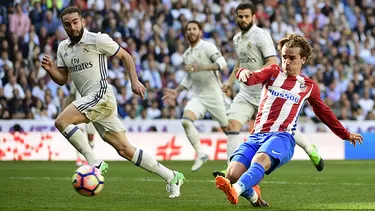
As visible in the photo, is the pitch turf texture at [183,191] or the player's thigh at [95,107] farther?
the player's thigh at [95,107]

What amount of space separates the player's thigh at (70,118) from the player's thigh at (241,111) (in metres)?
3.64

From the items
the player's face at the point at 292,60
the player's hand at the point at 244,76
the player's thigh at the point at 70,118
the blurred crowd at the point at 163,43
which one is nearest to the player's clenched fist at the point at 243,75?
the player's hand at the point at 244,76

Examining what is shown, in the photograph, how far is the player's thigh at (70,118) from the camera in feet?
32.9

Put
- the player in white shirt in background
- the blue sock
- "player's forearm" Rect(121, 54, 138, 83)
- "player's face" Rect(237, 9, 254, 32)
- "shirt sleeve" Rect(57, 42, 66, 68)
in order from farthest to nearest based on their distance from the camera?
"player's face" Rect(237, 9, 254, 32)
the player in white shirt in background
"shirt sleeve" Rect(57, 42, 66, 68)
"player's forearm" Rect(121, 54, 138, 83)
the blue sock

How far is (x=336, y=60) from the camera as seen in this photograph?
2530 centimetres

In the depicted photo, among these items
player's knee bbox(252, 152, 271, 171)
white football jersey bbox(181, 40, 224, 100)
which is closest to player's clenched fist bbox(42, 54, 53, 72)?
player's knee bbox(252, 152, 271, 171)

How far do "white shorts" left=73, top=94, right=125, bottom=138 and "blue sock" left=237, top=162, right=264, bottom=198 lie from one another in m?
2.38

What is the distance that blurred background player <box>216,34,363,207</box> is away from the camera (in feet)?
27.7

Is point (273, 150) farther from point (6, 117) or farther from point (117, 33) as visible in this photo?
point (117, 33)

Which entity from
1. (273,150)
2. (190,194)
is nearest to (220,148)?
(190,194)

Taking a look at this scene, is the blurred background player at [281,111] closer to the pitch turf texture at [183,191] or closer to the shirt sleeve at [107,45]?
the pitch turf texture at [183,191]

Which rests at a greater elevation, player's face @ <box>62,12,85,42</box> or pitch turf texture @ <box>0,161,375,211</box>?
player's face @ <box>62,12,85,42</box>

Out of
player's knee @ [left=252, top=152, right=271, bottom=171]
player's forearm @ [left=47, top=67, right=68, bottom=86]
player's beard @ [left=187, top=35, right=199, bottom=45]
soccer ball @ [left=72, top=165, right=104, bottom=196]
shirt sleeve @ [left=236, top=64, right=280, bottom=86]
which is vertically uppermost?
shirt sleeve @ [left=236, top=64, right=280, bottom=86]

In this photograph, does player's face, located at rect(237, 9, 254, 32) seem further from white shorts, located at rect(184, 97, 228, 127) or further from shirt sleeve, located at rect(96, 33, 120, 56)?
shirt sleeve, located at rect(96, 33, 120, 56)
